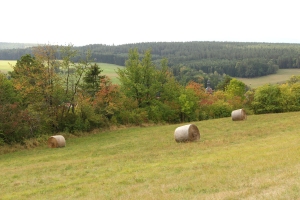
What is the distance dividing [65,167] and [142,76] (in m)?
34.7

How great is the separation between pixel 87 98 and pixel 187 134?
62.4 feet

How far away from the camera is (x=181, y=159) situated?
1725 centimetres

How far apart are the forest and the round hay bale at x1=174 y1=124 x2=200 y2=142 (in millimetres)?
15645

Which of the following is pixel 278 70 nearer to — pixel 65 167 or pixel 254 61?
pixel 254 61

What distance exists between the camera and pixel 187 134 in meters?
24.1

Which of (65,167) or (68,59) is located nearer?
(65,167)

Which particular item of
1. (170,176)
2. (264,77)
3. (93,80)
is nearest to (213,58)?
(264,77)

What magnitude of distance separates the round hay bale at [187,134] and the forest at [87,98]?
15.6 metres

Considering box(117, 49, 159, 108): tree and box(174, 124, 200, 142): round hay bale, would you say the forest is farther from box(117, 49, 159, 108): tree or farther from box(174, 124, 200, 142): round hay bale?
box(174, 124, 200, 142): round hay bale

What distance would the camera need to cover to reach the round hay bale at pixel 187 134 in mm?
24094

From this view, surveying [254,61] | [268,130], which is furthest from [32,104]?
[254,61]

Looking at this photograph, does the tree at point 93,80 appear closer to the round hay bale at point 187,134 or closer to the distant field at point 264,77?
the round hay bale at point 187,134

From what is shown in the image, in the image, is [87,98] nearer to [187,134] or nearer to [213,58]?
[187,134]

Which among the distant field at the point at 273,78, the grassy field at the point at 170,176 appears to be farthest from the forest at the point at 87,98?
the distant field at the point at 273,78
